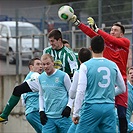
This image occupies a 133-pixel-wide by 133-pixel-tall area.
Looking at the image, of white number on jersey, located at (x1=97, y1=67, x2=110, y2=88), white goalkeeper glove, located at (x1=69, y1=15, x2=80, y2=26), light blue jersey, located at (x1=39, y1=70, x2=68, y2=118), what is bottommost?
light blue jersey, located at (x1=39, y1=70, x2=68, y2=118)

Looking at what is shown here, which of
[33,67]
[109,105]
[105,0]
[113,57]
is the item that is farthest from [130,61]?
[109,105]

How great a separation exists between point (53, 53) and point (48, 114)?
1.24m

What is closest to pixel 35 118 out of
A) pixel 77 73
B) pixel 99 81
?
Answer: pixel 77 73

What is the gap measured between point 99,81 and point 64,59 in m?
2.66

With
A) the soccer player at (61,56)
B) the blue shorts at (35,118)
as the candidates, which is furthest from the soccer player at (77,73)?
the blue shorts at (35,118)

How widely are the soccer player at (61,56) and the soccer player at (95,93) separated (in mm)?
2394

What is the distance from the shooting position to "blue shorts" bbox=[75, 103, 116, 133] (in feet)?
38.6

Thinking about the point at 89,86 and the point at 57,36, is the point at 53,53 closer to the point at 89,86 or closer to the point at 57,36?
the point at 57,36

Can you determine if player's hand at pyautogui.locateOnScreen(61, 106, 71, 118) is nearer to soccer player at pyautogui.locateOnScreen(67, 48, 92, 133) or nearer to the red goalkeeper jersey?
soccer player at pyautogui.locateOnScreen(67, 48, 92, 133)

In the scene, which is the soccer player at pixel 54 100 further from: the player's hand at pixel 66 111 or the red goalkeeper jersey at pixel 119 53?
the red goalkeeper jersey at pixel 119 53

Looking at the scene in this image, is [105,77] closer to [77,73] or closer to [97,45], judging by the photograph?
[97,45]

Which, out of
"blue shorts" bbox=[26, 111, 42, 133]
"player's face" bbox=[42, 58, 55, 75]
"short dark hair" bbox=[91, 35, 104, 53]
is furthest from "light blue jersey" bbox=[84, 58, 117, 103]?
"blue shorts" bbox=[26, 111, 42, 133]

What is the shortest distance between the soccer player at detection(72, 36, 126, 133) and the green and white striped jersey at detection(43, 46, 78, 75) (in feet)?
8.19

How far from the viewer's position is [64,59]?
14336 mm
